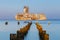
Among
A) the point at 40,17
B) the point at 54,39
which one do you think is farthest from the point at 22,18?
the point at 54,39

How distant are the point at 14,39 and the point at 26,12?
24.5 meters

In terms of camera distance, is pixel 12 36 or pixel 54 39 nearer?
pixel 12 36

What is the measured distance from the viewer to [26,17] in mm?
38344

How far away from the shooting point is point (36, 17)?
133 ft

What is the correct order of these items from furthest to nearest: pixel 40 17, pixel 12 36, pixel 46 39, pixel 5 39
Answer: pixel 40 17, pixel 5 39, pixel 46 39, pixel 12 36

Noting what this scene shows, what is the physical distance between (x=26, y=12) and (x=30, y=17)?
3.98 metres

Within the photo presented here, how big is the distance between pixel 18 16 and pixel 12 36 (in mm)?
29192

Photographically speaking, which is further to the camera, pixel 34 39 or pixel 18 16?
pixel 18 16

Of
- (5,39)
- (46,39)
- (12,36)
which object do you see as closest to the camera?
(12,36)

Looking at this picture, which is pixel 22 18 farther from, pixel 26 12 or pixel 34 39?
pixel 34 39

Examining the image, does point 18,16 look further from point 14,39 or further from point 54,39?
point 14,39

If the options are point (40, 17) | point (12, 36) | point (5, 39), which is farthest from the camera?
point (40, 17)

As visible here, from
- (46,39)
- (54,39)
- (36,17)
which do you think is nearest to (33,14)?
(36,17)

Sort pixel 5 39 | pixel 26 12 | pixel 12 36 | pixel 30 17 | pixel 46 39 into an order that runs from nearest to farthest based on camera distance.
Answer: pixel 12 36
pixel 46 39
pixel 5 39
pixel 26 12
pixel 30 17
